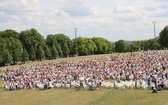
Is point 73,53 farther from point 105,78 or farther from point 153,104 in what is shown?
point 153,104

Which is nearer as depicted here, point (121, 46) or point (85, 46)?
point (85, 46)

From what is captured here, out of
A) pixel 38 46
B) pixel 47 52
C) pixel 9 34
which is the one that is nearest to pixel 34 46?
pixel 38 46

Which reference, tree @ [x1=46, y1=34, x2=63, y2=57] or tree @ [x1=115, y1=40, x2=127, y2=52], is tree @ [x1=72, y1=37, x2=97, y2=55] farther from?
tree @ [x1=115, y1=40, x2=127, y2=52]

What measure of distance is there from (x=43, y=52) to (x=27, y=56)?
5.83 metres

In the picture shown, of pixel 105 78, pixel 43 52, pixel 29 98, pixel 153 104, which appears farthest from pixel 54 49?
pixel 153 104

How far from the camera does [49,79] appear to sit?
119ft

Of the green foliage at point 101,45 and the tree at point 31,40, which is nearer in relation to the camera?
the tree at point 31,40

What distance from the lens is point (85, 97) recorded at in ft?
91.8

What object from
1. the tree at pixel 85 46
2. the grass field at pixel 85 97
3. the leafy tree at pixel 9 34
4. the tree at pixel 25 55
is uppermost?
the leafy tree at pixel 9 34

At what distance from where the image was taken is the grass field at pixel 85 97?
2472 centimetres

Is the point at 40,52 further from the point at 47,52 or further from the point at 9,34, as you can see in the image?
the point at 9,34

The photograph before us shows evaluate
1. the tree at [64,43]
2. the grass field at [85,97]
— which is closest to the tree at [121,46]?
the tree at [64,43]

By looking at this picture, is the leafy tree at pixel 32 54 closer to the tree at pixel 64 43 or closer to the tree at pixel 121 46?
the tree at pixel 64 43

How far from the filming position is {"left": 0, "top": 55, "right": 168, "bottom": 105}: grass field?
24.7 metres
